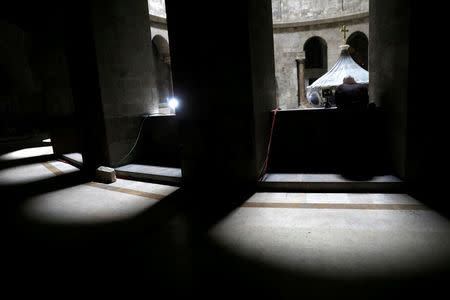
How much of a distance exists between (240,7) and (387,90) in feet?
8.62

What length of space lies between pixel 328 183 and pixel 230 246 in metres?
2.04

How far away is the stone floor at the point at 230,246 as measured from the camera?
87.9 inches

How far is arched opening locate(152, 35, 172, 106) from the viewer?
1817 cm

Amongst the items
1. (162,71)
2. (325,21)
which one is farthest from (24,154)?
(325,21)

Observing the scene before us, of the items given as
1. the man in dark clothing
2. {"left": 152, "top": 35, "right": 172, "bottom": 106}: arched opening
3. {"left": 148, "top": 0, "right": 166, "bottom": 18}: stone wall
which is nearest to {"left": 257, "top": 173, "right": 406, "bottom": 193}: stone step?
the man in dark clothing

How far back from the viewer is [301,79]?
62.0 feet

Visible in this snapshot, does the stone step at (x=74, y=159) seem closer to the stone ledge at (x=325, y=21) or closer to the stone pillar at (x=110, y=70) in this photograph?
the stone pillar at (x=110, y=70)

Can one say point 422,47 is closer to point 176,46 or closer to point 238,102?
point 238,102

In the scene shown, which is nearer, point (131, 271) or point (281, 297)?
point (281, 297)

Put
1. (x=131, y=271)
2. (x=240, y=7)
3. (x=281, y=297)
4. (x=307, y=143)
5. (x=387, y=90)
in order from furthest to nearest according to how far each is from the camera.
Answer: (x=307, y=143) → (x=387, y=90) → (x=240, y=7) → (x=131, y=271) → (x=281, y=297)

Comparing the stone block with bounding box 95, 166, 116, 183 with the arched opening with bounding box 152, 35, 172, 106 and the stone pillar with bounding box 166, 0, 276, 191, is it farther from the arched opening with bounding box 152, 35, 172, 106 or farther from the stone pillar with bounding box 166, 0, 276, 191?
the arched opening with bounding box 152, 35, 172, 106

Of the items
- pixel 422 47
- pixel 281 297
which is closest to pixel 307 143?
pixel 422 47

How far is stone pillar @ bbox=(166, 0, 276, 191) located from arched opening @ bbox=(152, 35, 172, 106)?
14.0 metres

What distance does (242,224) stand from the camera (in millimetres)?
3389
